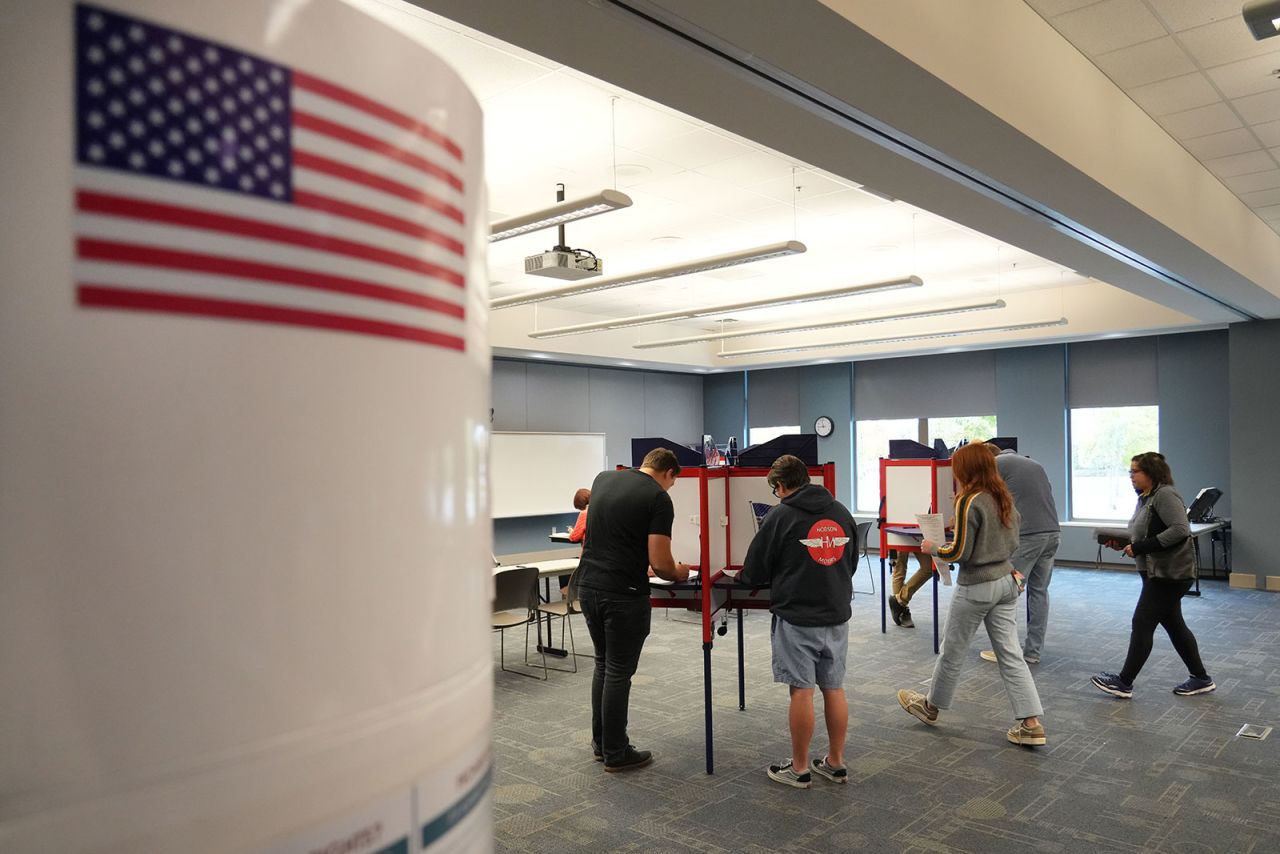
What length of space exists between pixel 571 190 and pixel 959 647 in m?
3.94

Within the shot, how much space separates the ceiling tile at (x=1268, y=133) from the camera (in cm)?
509

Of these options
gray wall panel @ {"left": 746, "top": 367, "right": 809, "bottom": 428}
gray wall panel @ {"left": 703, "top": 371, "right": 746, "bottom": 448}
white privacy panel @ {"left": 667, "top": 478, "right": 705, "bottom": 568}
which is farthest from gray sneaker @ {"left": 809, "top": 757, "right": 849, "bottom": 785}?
gray wall panel @ {"left": 703, "top": 371, "right": 746, "bottom": 448}

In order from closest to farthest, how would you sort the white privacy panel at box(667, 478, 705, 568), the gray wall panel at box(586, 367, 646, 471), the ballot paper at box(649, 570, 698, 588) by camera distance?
the ballot paper at box(649, 570, 698, 588) < the white privacy panel at box(667, 478, 705, 568) < the gray wall panel at box(586, 367, 646, 471)

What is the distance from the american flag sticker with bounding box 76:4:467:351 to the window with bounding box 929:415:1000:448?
1190 cm

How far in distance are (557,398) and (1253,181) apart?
8.44 m

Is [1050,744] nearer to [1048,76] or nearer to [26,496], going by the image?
[1048,76]

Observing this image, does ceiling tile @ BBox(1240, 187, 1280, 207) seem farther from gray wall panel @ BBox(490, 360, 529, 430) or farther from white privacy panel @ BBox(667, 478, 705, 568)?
gray wall panel @ BBox(490, 360, 529, 430)

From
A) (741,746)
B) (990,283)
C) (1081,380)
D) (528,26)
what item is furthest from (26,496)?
(1081,380)

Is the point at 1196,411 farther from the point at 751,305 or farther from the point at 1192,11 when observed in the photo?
the point at 1192,11

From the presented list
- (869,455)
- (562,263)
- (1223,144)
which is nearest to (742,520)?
(562,263)

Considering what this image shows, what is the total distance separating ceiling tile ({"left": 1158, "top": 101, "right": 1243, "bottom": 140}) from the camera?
4887mm

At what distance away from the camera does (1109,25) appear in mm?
3936

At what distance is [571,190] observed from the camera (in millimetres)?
6176

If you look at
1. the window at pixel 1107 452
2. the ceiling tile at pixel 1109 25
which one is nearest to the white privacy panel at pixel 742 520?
the ceiling tile at pixel 1109 25
